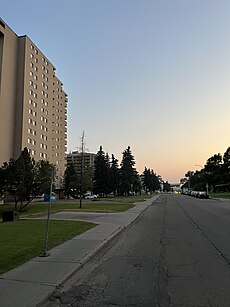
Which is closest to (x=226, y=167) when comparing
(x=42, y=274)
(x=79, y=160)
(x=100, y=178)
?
(x=100, y=178)

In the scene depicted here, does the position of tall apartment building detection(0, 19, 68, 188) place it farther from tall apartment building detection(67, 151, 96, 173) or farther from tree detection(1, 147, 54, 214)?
tree detection(1, 147, 54, 214)

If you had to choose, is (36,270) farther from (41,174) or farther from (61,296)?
(41,174)

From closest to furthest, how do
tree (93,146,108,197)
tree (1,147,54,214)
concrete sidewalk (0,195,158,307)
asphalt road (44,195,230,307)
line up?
concrete sidewalk (0,195,158,307) < asphalt road (44,195,230,307) < tree (1,147,54,214) < tree (93,146,108,197)

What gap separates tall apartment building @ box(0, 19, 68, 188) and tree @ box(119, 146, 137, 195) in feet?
58.3

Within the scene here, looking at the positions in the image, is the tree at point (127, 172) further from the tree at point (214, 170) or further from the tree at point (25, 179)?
the tree at point (25, 179)

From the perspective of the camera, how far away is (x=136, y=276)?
6.96 meters

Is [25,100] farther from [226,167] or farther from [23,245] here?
[23,245]

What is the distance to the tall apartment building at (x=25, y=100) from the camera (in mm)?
71750

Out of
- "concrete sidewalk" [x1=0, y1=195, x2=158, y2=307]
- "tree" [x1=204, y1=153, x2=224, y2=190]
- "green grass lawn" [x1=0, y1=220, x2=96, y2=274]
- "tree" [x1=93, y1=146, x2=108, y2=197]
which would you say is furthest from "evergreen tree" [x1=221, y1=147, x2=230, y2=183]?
"concrete sidewalk" [x1=0, y1=195, x2=158, y2=307]

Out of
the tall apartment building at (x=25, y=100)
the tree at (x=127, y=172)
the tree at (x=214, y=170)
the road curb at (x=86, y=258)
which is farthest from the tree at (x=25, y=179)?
the tree at (x=214, y=170)

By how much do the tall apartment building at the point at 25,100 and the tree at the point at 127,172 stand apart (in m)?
17.8

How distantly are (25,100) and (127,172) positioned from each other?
3305cm

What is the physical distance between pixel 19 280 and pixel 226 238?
8.45 meters

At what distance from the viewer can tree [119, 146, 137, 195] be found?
89125mm
